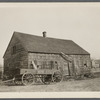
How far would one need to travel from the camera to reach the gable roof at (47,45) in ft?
11.7

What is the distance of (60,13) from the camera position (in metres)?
3.54

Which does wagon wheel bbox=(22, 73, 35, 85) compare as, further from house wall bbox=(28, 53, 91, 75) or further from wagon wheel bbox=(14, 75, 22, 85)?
house wall bbox=(28, 53, 91, 75)

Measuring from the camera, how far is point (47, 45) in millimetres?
3678

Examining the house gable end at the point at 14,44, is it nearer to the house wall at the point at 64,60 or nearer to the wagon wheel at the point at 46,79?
the house wall at the point at 64,60

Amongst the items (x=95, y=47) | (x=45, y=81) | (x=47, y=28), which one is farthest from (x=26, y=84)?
(x=95, y=47)

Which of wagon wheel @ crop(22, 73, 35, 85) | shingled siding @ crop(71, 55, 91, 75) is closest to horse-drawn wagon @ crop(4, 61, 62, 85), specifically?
wagon wheel @ crop(22, 73, 35, 85)

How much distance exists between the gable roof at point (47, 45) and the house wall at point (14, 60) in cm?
9

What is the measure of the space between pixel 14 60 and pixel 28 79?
326 mm

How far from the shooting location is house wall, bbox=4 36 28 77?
11.3ft

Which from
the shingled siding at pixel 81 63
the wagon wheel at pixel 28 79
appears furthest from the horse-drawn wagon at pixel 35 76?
the shingled siding at pixel 81 63

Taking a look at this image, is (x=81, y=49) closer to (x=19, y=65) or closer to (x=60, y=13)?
(x=60, y=13)

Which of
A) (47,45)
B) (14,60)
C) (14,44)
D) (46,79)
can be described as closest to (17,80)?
(14,60)

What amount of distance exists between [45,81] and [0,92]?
61cm

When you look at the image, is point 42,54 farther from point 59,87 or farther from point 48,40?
point 59,87
